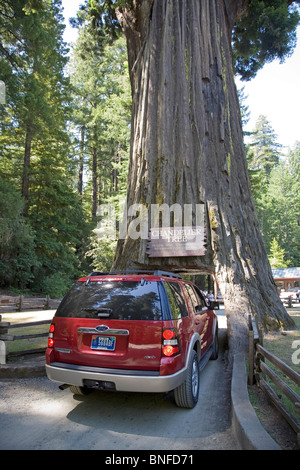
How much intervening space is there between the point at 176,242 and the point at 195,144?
3.26m

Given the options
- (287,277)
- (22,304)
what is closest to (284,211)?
(287,277)

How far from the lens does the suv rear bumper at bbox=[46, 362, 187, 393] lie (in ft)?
11.9

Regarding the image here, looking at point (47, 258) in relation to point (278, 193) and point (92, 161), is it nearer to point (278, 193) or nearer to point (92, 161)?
point (92, 161)

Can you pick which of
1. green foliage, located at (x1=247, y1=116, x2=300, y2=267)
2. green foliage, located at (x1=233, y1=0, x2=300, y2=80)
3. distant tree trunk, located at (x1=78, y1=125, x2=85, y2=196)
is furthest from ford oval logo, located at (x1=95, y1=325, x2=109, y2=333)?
green foliage, located at (x1=247, y1=116, x2=300, y2=267)

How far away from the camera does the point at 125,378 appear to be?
3.67 metres

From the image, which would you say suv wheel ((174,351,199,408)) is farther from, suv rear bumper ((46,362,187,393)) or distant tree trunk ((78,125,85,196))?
distant tree trunk ((78,125,85,196))

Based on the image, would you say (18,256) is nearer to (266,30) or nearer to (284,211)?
(266,30)

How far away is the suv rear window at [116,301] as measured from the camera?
3953 mm

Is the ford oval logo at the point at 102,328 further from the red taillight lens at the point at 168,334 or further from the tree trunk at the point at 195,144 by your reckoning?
the tree trunk at the point at 195,144

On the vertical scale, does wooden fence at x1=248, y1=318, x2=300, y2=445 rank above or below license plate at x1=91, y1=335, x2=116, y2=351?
below

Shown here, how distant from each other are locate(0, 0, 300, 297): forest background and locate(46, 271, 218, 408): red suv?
12547mm

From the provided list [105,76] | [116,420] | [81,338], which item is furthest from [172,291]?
[105,76]

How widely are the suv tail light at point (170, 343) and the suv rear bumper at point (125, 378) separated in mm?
249

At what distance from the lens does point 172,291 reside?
442cm
